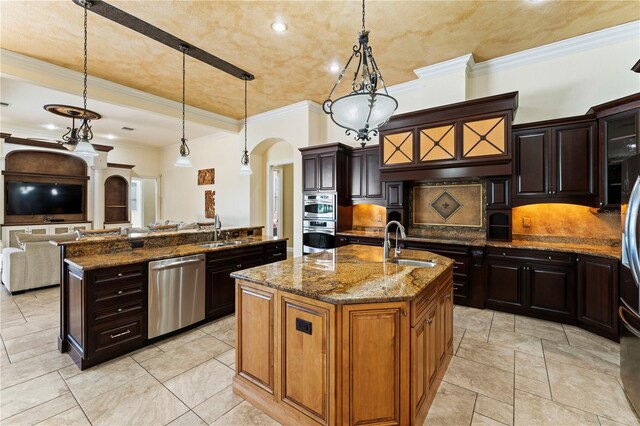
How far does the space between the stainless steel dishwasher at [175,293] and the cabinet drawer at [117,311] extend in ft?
0.38

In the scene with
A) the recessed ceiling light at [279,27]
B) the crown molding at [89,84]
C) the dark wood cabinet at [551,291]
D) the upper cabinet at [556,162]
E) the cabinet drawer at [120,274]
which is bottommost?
the dark wood cabinet at [551,291]

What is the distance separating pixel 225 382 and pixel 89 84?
17.0 feet

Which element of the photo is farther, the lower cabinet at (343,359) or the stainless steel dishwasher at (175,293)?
the stainless steel dishwasher at (175,293)

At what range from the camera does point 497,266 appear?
3807 millimetres

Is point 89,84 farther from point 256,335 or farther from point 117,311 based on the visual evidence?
point 256,335

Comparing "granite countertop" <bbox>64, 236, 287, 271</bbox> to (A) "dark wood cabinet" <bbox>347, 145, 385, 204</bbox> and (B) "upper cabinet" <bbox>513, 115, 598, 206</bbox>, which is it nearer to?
(A) "dark wood cabinet" <bbox>347, 145, 385, 204</bbox>

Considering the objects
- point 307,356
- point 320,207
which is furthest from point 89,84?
point 307,356

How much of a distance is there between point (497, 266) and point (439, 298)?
2153 mm

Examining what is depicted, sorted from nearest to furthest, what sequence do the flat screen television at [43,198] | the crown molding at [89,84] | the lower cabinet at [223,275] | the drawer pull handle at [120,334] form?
the drawer pull handle at [120,334], the lower cabinet at [223,275], the crown molding at [89,84], the flat screen television at [43,198]

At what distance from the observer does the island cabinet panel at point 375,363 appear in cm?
166

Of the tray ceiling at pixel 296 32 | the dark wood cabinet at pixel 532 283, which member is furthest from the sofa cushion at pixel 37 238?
the dark wood cabinet at pixel 532 283

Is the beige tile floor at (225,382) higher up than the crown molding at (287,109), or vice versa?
the crown molding at (287,109)

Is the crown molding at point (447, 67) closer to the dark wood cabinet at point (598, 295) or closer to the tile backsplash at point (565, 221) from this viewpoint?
the tile backsplash at point (565, 221)

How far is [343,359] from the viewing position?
1649mm
